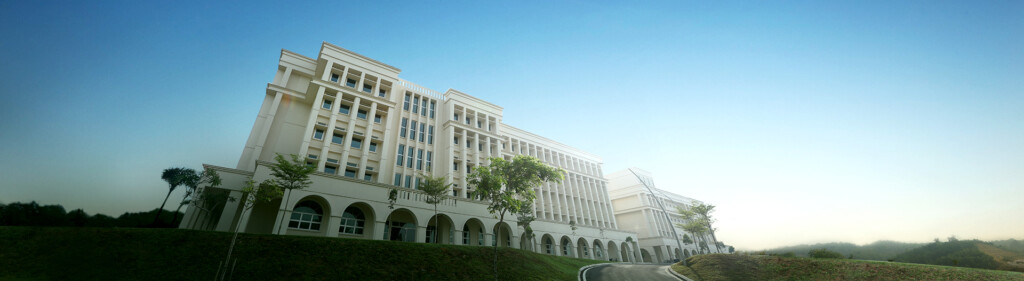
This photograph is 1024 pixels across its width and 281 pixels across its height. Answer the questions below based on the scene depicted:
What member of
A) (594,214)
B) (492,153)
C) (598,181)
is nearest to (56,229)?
(492,153)

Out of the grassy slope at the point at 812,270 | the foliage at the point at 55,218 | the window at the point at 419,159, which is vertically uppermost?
the window at the point at 419,159

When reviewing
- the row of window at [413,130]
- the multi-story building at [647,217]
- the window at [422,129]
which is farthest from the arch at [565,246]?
the window at [422,129]

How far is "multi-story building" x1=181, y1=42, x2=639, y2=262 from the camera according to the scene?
3006 cm

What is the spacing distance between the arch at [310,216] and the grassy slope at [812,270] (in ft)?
98.2

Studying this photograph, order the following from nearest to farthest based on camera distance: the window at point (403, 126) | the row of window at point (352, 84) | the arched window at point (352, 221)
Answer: the arched window at point (352, 221) → the row of window at point (352, 84) → the window at point (403, 126)

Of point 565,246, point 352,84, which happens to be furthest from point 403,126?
point 565,246

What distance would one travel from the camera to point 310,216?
3077cm

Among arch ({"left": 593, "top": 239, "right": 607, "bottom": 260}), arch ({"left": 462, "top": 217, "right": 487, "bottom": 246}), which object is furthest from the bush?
arch ({"left": 593, "top": 239, "right": 607, "bottom": 260})

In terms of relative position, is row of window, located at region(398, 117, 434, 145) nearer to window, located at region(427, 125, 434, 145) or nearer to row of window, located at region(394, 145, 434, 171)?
window, located at region(427, 125, 434, 145)

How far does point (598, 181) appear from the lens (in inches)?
2763

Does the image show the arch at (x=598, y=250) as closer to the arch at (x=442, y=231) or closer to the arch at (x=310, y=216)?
the arch at (x=442, y=231)

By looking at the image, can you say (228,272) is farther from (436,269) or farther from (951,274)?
(951,274)

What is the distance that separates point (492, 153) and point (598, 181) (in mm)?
27629

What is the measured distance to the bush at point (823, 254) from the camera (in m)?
24.8
